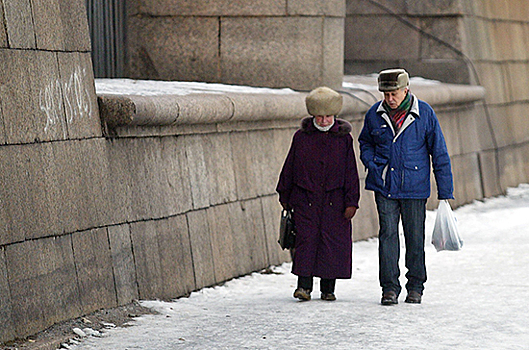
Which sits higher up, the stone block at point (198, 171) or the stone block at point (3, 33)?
the stone block at point (3, 33)

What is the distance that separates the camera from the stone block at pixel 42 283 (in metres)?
5.58

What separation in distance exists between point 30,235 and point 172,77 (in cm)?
481

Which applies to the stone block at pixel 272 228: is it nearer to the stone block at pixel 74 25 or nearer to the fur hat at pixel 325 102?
the fur hat at pixel 325 102

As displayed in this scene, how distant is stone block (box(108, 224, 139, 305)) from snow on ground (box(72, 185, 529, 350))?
0.17m

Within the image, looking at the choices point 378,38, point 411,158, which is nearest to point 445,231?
point 411,158

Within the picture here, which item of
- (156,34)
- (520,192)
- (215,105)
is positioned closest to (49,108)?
(215,105)

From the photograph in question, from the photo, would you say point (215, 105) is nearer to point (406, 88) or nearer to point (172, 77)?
point (406, 88)

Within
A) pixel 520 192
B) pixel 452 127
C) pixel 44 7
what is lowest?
pixel 520 192

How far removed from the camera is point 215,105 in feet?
26.4

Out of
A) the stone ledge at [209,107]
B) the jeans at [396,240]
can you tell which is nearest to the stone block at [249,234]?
the stone ledge at [209,107]

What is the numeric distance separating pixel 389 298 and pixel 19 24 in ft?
9.87

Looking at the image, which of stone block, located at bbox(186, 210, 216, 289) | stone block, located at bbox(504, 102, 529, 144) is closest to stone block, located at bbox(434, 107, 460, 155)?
stone block, located at bbox(504, 102, 529, 144)

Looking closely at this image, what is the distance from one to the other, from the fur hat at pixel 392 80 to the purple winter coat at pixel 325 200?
0.44 m

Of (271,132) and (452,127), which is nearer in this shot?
(271,132)
